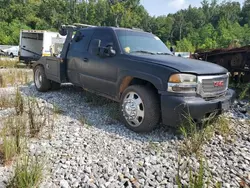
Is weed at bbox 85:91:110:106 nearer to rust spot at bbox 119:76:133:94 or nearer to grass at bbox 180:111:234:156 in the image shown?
rust spot at bbox 119:76:133:94

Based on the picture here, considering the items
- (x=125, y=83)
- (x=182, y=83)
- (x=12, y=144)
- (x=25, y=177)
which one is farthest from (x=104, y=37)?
(x=25, y=177)

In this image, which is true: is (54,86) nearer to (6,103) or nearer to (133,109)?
(6,103)

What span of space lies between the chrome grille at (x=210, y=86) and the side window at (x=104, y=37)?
1.93 m

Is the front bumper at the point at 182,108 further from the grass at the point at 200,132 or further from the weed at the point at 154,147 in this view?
the weed at the point at 154,147

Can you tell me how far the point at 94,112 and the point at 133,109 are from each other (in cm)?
142

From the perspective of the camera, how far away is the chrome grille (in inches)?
139

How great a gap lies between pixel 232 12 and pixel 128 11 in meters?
39.3

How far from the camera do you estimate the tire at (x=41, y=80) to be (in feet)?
22.2

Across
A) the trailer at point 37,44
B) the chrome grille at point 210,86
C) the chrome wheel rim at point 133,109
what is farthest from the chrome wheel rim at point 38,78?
the trailer at point 37,44

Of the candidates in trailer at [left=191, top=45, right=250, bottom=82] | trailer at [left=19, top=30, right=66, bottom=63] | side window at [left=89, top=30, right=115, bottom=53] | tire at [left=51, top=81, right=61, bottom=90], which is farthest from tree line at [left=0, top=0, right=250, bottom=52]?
side window at [left=89, top=30, right=115, bottom=53]

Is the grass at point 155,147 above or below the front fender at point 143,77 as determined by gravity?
below

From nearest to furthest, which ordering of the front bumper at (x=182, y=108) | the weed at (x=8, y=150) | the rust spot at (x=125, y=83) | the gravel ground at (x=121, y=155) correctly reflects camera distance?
the gravel ground at (x=121, y=155) < the weed at (x=8, y=150) < the front bumper at (x=182, y=108) < the rust spot at (x=125, y=83)

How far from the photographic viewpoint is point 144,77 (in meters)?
3.82

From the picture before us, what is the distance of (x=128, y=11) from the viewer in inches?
2290
